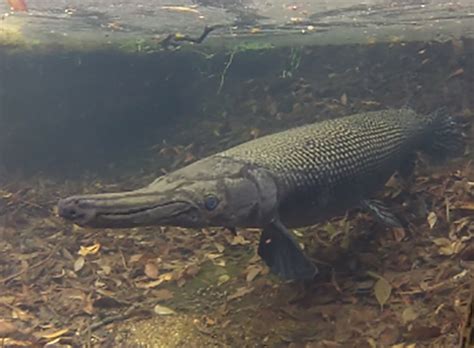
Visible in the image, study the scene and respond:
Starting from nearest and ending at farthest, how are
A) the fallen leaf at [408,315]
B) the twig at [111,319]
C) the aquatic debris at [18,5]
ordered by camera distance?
the fallen leaf at [408,315] < the twig at [111,319] < the aquatic debris at [18,5]

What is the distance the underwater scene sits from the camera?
389 cm

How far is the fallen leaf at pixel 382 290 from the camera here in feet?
12.9

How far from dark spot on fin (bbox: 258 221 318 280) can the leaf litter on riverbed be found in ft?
0.59

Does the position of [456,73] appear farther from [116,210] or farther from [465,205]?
[116,210]

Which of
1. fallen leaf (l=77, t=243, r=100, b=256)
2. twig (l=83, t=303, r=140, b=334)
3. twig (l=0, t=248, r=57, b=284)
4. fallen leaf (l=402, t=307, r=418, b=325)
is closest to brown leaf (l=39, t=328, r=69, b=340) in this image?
twig (l=83, t=303, r=140, b=334)

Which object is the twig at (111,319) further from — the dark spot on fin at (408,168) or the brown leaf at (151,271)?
the dark spot on fin at (408,168)

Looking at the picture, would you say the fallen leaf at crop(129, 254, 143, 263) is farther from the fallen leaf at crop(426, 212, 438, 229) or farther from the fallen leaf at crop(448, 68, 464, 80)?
the fallen leaf at crop(448, 68, 464, 80)

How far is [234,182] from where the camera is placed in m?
4.13

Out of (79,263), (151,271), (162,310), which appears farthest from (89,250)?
(162,310)

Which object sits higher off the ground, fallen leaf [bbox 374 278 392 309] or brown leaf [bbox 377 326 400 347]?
brown leaf [bbox 377 326 400 347]

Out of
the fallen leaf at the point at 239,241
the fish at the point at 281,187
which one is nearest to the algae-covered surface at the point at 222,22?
the fallen leaf at the point at 239,241

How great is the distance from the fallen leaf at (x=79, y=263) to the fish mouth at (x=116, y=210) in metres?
2.07

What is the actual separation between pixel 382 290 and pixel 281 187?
1.06m

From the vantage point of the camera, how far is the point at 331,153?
4812mm
